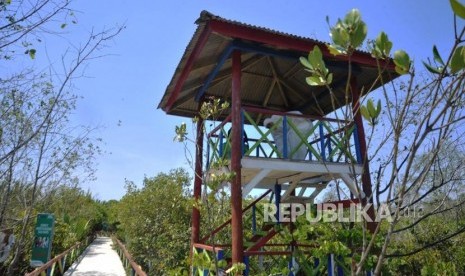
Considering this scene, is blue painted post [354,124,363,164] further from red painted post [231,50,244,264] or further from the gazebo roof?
red painted post [231,50,244,264]

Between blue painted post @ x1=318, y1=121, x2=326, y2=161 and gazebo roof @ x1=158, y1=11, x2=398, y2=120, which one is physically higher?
gazebo roof @ x1=158, y1=11, x2=398, y2=120

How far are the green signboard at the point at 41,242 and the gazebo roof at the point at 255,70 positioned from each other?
3.39 meters

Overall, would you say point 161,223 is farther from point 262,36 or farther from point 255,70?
point 262,36

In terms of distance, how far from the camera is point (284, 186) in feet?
25.2

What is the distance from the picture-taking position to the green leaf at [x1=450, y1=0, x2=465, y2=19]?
3.75ft

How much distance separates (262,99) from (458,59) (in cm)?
659

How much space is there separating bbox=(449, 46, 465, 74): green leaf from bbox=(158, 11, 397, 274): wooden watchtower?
6.46 ft

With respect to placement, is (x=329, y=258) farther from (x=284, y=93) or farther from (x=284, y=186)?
(x=284, y=93)

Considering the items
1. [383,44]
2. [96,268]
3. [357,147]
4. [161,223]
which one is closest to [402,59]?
[383,44]

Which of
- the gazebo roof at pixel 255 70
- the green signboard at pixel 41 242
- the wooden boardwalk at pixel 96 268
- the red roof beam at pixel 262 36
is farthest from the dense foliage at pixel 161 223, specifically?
the red roof beam at pixel 262 36

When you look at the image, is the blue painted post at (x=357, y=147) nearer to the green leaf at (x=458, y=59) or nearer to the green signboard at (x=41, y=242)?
the green leaf at (x=458, y=59)

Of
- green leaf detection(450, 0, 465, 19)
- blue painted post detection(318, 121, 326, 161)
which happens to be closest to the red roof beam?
blue painted post detection(318, 121, 326, 161)

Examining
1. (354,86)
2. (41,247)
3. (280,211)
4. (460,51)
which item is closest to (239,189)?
(280,211)

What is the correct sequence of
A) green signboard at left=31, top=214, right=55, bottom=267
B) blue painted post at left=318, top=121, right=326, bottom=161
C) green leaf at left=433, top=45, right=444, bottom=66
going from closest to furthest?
green leaf at left=433, top=45, right=444, bottom=66 < blue painted post at left=318, top=121, right=326, bottom=161 < green signboard at left=31, top=214, right=55, bottom=267
